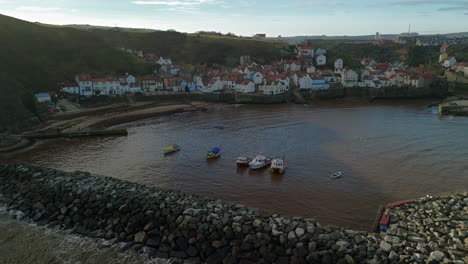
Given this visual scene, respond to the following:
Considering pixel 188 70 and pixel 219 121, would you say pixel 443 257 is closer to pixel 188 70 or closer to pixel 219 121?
pixel 219 121

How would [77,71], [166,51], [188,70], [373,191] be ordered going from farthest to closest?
1. [166,51]
2. [188,70]
3. [77,71]
4. [373,191]

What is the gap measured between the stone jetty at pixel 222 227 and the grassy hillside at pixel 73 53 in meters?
22.9

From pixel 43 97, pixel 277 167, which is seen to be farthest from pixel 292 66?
pixel 277 167

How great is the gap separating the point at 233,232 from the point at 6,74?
152 ft

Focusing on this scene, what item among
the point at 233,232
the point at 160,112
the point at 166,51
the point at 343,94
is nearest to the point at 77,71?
the point at 160,112

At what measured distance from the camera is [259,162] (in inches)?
1003

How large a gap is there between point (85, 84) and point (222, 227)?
153 ft

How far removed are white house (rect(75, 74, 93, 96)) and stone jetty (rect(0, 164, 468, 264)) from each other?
35872 mm

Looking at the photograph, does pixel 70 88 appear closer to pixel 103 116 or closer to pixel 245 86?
pixel 103 116

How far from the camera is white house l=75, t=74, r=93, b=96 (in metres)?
52.8

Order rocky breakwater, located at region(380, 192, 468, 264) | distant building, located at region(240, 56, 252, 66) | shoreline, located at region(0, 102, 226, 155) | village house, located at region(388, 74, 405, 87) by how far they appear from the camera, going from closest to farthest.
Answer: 1. rocky breakwater, located at region(380, 192, 468, 264)
2. shoreline, located at region(0, 102, 226, 155)
3. village house, located at region(388, 74, 405, 87)
4. distant building, located at region(240, 56, 252, 66)

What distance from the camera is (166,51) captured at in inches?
3588

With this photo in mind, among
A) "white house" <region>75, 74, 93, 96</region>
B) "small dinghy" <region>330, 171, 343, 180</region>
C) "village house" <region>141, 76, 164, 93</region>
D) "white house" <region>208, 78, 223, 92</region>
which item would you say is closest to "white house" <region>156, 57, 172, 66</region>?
"village house" <region>141, 76, 164, 93</region>

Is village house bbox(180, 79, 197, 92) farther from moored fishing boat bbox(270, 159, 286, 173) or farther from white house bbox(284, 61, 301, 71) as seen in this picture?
moored fishing boat bbox(270, 159, 286, 173)
